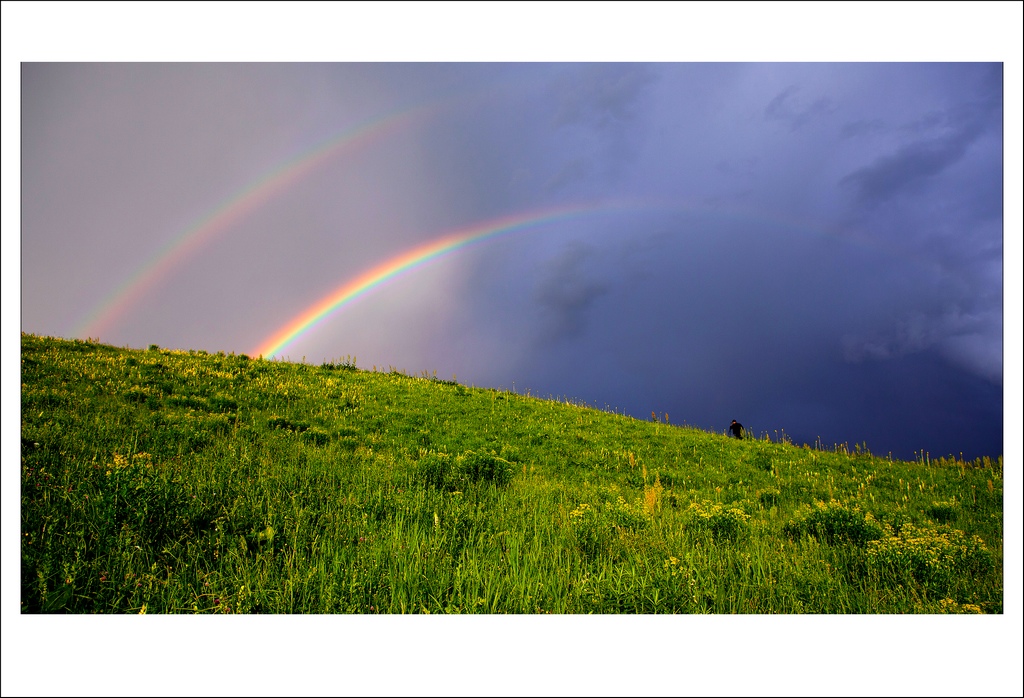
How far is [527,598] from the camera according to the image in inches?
145

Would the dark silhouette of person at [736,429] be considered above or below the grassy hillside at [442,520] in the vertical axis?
above

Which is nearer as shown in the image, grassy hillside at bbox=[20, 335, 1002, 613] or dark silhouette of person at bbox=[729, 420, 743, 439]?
grassy hillside at bbox=[20, 335, 1002, 613]

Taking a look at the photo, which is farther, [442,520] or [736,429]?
[736,429]

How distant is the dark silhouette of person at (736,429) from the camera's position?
38.0ft

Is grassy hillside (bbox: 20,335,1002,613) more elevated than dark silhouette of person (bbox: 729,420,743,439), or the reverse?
dark silhouette of person (bbox: 729,420,743,439)

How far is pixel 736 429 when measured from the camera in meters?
11.8

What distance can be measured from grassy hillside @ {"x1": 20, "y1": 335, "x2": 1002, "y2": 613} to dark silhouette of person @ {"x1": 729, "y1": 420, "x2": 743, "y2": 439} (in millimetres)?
2594

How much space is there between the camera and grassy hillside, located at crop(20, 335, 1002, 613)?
360 centimetres

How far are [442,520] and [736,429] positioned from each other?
972 cm

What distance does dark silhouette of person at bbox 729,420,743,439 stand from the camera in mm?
11574

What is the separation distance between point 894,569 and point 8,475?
882 cm

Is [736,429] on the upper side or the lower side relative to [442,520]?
upper

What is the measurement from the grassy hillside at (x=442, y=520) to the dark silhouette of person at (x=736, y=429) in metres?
2.59

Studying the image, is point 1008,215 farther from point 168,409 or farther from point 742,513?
point 168,409
